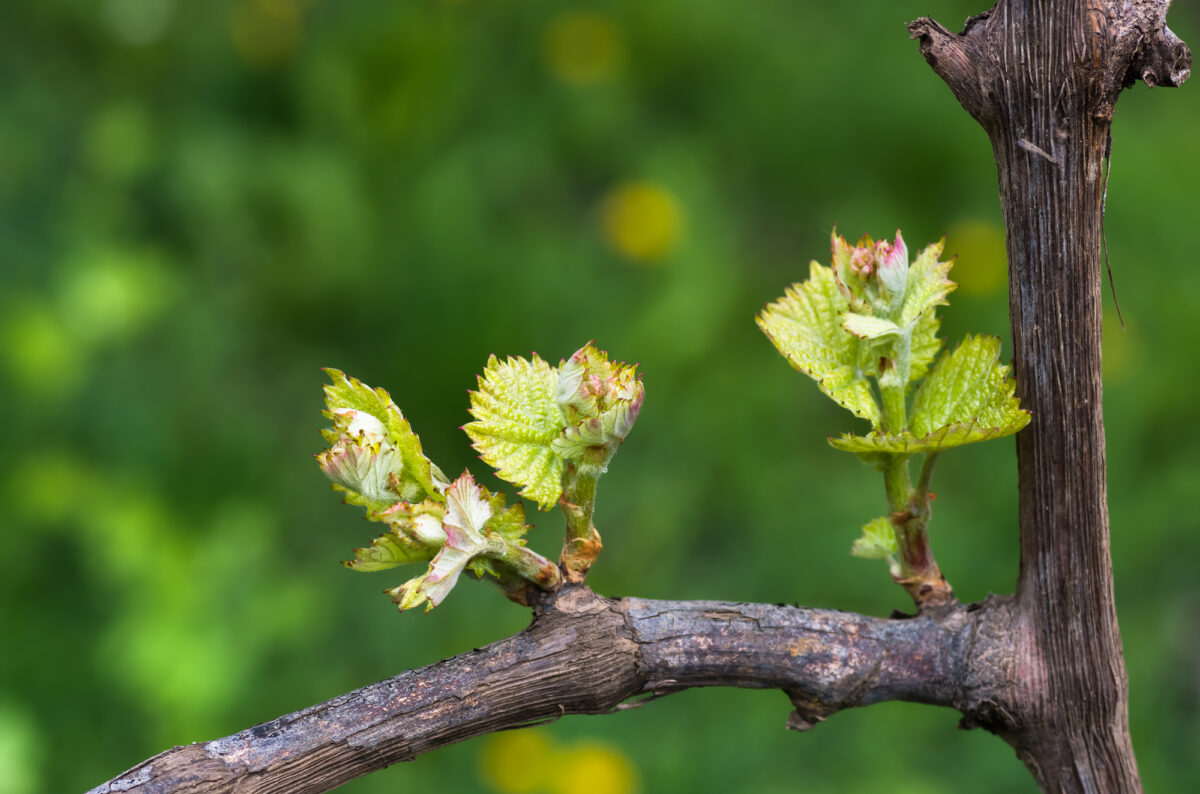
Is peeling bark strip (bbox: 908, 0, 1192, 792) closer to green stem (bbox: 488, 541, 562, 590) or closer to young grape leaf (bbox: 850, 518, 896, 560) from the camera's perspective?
young grape leaf (bbox: 850, 518, 896, 560)

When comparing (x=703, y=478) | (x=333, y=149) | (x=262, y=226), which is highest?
(x=333, y=149)

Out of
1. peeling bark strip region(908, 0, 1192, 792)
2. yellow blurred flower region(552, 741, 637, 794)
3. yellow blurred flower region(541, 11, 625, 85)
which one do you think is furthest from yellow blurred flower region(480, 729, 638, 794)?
yellow blurred flower region(541, 11, 625, 85)

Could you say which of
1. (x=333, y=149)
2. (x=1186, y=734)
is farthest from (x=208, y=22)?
(x=1186, y=734)

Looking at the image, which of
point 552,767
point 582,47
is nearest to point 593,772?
point 552,767

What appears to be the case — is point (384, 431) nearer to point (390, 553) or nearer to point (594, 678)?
point (390, 553)

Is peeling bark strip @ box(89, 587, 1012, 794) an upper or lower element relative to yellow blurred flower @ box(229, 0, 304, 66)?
lower

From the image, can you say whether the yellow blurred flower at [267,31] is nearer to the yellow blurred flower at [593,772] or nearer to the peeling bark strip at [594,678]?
the yellow blurred flower at [593,772]

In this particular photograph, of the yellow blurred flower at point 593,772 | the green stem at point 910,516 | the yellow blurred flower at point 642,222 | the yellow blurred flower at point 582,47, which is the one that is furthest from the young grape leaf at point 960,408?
the yellow blurred flower at point 582,47

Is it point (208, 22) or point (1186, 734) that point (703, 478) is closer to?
point (1186, 734)
